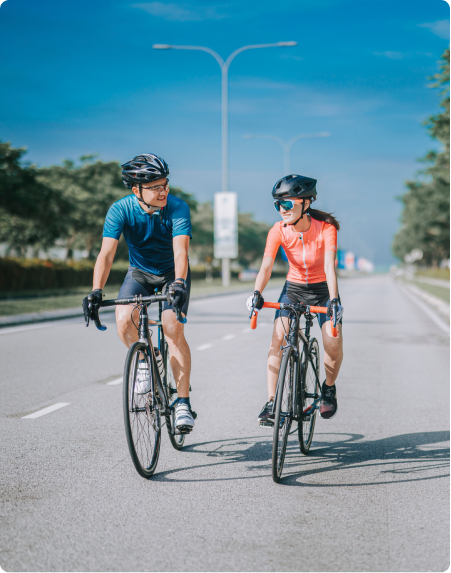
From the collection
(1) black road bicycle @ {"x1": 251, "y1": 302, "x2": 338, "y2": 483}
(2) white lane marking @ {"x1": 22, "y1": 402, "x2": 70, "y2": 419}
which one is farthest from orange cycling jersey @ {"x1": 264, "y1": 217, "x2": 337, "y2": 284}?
(2) white lane marking @ {"x1": 22, "y1": 402, "x2": 70, "y2": 419}

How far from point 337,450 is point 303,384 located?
2.28 feet

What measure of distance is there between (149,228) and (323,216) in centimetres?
122

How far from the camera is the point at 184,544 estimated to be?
135 inches

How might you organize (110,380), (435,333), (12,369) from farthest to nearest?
1. (435,333)
2. (12,369)
3. (110,380)

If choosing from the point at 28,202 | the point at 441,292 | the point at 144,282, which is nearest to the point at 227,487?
→ the point at 144,282

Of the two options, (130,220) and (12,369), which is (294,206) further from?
(12,369)

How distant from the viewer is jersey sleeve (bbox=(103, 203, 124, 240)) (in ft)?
15.7

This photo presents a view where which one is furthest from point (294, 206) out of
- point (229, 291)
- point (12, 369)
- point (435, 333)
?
→ point (229, 291)

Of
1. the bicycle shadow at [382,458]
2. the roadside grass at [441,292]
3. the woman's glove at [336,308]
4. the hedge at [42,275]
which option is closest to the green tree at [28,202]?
the hedge at [42,275]

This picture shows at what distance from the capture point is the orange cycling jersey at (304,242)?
196 inches

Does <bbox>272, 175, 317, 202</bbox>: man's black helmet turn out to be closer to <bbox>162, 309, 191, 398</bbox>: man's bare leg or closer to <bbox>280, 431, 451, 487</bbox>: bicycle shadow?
<bbox>162, 309, 191, 398</bbox>: man's bare leg

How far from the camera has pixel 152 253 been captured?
16.4ft

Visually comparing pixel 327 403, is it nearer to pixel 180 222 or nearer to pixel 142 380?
pixel 142 380

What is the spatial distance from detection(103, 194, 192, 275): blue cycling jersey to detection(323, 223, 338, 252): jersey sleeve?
95 centimetres
